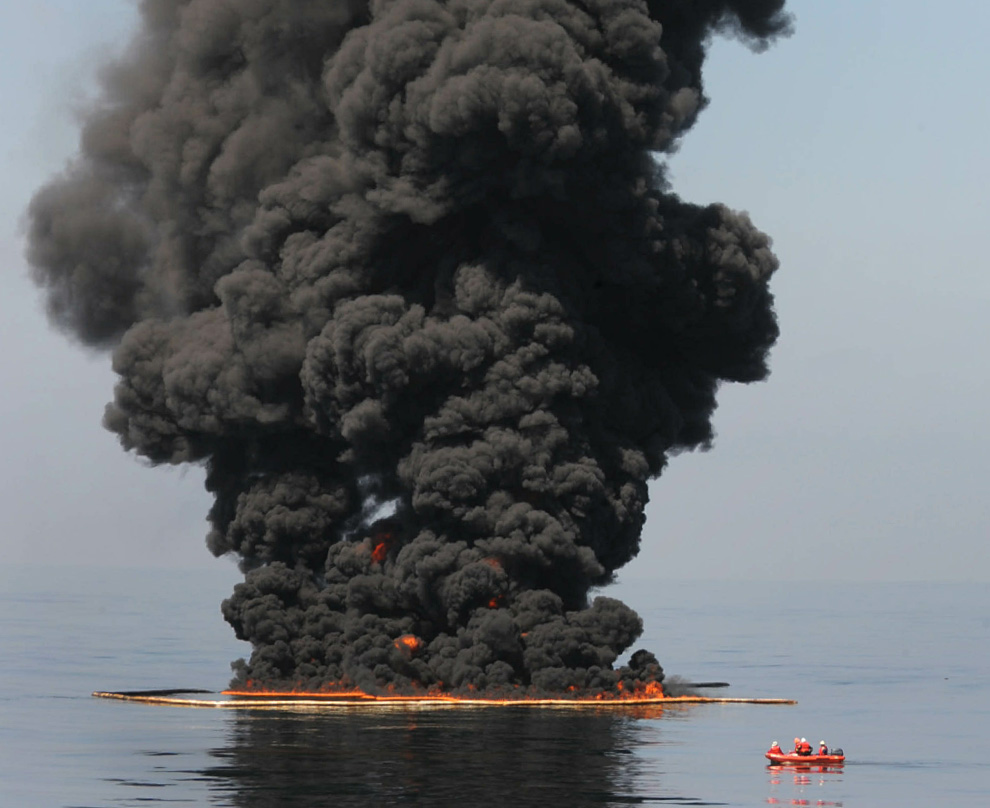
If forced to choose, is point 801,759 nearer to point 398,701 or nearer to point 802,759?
point 802,759

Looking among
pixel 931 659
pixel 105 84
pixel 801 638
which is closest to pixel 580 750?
pixel 105 84

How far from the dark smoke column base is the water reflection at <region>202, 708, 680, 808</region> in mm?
1094

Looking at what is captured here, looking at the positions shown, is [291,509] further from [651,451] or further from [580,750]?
[580,750]

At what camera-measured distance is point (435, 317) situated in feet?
316

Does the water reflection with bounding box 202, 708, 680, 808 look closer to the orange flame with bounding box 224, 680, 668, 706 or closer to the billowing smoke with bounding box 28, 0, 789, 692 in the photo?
the orange flame with bounding box 224, 680, 668, 706

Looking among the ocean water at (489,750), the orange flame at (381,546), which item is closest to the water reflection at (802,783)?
the ocean water at (489,750)

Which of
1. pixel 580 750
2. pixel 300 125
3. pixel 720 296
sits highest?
pixel 300 125

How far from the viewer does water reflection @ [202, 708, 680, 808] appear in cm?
6525

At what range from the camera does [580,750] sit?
248 feet

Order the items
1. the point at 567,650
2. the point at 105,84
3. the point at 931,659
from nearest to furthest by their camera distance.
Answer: the point at 567,650 < the point at 105,84 < the point at 931,659

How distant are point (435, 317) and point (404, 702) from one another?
16262 mm

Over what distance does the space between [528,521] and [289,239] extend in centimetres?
1714

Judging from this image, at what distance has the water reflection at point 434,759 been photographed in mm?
65250

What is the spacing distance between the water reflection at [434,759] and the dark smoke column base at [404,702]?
1.09 metres
